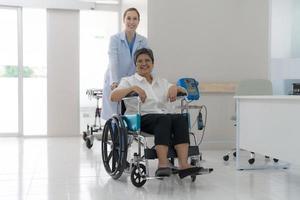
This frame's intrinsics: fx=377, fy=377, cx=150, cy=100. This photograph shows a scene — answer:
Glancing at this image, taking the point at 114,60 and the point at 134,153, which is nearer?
the point at 134,153

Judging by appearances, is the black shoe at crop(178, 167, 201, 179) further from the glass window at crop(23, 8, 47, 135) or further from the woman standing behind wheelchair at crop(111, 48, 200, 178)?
the glass window at crop(23, 8, 47, 135)

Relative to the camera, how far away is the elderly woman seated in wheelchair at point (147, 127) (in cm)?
248

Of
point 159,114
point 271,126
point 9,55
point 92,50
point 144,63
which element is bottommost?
point 271,126

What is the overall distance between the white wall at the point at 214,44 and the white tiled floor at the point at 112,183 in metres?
0.96

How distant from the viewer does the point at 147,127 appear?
2623 mm

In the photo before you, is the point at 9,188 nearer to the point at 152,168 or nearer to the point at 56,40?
the point at 152,168

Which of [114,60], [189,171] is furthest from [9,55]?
[189,171]

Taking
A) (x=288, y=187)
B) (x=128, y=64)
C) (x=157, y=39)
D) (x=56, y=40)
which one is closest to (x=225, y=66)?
(x=157, y=39)

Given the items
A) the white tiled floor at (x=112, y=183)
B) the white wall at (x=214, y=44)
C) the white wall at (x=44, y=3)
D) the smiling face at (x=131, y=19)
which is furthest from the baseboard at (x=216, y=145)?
the white wall at (x=44, y=3)

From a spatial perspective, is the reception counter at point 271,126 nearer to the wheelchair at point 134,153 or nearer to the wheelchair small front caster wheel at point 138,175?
the wheelchair at point 134,153

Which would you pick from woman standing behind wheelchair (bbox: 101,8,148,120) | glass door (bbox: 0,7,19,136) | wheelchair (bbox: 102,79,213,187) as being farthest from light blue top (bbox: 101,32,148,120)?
glass door (bbox: 0,7,19,136)

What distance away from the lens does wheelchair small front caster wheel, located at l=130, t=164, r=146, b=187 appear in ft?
8.26

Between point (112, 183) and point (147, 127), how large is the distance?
0.48m

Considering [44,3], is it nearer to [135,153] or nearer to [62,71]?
[62,71]
